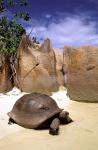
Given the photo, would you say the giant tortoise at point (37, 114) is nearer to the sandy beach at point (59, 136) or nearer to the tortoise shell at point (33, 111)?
the tortoise shell at point (33, 111)

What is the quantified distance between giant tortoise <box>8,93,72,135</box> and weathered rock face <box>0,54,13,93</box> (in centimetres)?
452

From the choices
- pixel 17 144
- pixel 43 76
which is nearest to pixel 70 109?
pixel 43 76

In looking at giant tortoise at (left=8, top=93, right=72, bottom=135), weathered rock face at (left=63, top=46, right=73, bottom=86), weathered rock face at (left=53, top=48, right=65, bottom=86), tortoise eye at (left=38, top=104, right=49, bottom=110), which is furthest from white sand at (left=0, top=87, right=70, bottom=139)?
weathered rock face at (left=63, top=46, right=73, bottom=86)

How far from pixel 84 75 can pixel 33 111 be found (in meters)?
4.14

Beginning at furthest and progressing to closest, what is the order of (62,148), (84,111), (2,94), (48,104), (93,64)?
1. (2,94)
2. (93,64)
3. (84,111)
4. (48,104)
5. (62,148)

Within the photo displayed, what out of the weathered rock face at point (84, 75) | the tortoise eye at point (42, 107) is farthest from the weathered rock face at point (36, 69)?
the tortoise eye at point (42, 107)

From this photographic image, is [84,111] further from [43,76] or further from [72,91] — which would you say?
[43,76]

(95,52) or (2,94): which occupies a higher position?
(95,52)

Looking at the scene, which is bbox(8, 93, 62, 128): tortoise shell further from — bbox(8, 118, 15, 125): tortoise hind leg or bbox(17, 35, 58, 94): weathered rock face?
bbox(17, 35, 58, 94): weathered rock face

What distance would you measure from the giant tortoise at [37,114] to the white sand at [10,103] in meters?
0.21

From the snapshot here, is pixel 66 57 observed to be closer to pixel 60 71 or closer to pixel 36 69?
pixel 60 71

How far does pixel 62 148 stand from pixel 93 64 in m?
5.35

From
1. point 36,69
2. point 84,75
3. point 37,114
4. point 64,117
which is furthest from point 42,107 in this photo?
point 36,69

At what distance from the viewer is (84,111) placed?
9.12m
